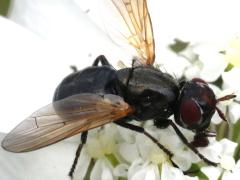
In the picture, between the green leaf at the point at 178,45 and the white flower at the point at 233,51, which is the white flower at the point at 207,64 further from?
the green leaf at the point at 178,45

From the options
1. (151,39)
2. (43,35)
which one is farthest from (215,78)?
(43,35)

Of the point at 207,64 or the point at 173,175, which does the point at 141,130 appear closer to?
the point at 173,175

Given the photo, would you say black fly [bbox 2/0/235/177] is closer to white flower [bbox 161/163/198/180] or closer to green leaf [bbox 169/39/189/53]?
white flower [bbox 161/163/198/180]

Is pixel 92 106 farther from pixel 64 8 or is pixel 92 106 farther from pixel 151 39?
pixel 64 8

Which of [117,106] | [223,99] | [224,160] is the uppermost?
[117,106]

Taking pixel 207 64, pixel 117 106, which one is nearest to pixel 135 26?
pixel 207 64

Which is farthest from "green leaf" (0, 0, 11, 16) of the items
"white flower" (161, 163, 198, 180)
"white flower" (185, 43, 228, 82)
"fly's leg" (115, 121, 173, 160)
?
"white flower" (161, 163, 198, 180)

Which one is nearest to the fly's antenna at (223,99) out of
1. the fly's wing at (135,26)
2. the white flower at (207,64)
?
the white flower at (207,64)
